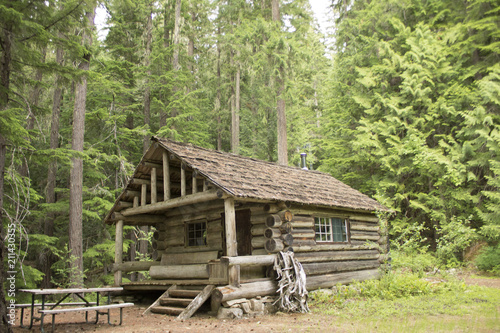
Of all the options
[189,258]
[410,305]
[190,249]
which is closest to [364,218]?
[410,305]

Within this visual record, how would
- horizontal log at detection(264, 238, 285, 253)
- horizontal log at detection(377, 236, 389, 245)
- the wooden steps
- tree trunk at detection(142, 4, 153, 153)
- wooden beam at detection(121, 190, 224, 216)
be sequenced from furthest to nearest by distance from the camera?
tree trunk at detection(142, 4, 153, 153), horizontal log at detection(377, 236, 389, 245), horizontal log at detection(264, 238, 285, 253), wooden beam at detection(121, 190, 224, 216), the wooden steps

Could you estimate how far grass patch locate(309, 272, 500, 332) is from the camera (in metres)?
7.66

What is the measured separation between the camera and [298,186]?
41.8ft

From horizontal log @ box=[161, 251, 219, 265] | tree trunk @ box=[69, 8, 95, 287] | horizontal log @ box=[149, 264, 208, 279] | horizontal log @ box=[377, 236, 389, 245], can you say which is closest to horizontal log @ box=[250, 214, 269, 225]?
horizontal log @ box=[161, 251, 219, 265]

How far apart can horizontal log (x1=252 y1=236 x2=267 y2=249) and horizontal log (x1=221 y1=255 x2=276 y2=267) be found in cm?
84

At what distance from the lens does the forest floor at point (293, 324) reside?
7375mm

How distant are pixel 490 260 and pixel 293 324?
13045 millimetres

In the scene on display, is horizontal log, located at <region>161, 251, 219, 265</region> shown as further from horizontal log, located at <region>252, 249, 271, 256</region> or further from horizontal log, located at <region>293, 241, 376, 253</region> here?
horizontal log, located at <region>293, 241, 376, 253</region>

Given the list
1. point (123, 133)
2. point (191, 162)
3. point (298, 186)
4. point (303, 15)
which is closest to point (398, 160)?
point (298, 186)

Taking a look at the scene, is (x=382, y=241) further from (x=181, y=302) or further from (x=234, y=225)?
(x=181, y=302)

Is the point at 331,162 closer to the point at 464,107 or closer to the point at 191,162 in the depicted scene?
the point at 464,107

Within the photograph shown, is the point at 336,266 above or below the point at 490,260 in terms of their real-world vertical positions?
above

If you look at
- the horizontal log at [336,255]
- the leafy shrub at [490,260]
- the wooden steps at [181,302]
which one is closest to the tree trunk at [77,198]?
the wooden steps at [181,302]

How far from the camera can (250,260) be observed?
31.0ft
